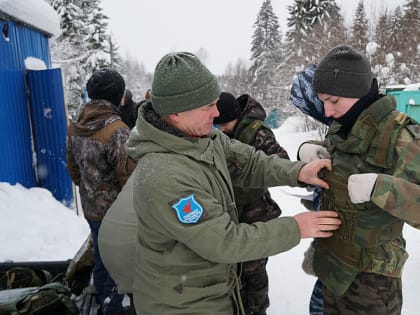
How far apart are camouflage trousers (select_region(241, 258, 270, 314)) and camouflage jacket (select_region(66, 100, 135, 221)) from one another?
1.24 m

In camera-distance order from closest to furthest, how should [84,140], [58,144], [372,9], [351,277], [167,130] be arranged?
[167,130]
[351,277]
[84,140]
[58,144]
[372,9]

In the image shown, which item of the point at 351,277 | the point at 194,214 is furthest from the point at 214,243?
the point at 351,277

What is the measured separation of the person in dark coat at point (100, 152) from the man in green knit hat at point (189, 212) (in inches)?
46.4

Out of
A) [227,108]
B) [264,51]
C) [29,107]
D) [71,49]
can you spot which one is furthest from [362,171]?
[264,51]

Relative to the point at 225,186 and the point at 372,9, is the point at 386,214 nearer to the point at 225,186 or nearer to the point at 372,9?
the point at 225,186

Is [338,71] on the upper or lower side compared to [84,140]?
upper

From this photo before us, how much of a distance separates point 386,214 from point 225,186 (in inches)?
29.0

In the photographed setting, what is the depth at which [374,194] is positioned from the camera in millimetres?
1384

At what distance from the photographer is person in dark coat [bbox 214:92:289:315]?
8.43ft

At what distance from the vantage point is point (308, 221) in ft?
4.86

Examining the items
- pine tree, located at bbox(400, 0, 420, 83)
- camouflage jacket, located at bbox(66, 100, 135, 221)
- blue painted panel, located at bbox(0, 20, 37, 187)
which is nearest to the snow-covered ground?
blue painted panel, located at bbox(0, 20, 37, 187)

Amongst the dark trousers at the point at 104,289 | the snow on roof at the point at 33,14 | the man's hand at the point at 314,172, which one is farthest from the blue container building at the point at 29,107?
the man's hand at the point at 314,172

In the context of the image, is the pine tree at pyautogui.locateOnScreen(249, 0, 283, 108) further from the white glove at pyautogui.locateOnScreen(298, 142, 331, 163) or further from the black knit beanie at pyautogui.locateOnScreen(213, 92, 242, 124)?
the white glove at pyautogui.locateOnScreen(298, 142, 331, 163)

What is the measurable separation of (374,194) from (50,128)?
216 inches
